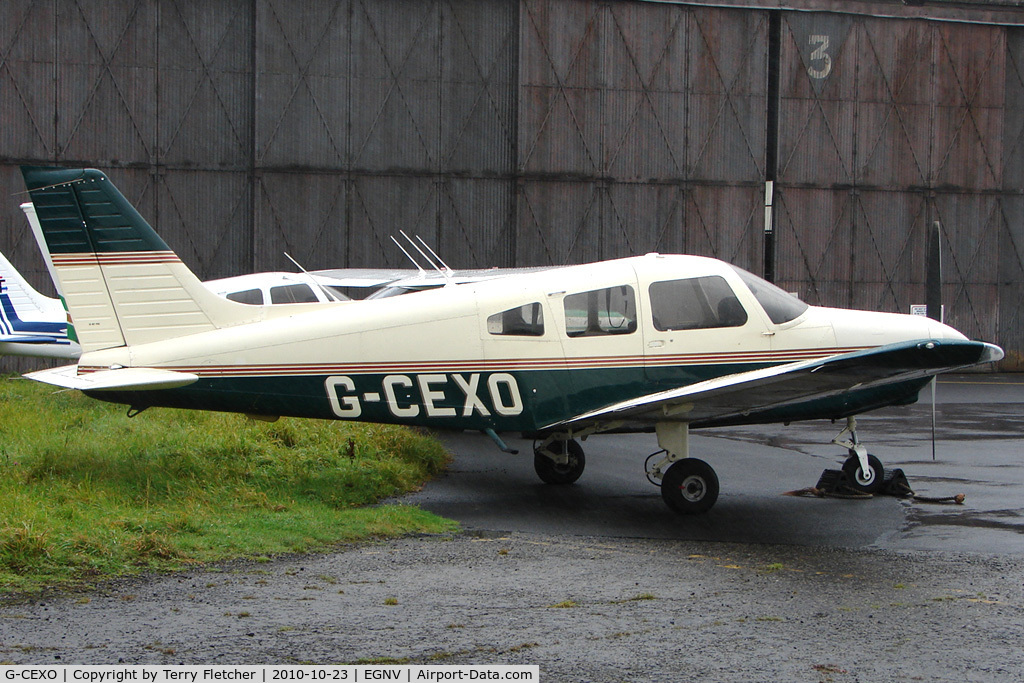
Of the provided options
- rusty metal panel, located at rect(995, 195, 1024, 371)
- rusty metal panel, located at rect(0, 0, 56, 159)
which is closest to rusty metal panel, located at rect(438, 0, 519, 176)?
rusty metal panel, located at rect(0, 0, 56, 159)

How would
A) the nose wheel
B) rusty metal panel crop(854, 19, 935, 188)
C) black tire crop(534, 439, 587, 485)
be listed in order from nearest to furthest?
the nose wheel
black tire crop(534, 439, 587, 485)
rusty metal panel crop(854, 19, 935, 188)

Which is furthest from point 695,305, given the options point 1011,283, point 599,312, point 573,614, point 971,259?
point 1011,283

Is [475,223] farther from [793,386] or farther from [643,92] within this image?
[793,386]

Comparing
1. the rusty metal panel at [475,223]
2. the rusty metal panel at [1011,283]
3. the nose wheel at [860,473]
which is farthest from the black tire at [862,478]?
the rusty metal panel at [1011,283]

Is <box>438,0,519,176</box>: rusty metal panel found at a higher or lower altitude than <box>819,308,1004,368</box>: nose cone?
higher

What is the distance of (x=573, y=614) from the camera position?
253 inches

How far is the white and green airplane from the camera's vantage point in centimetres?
942

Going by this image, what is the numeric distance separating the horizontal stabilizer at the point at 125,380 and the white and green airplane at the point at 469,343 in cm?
3

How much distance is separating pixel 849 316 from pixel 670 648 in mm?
5369

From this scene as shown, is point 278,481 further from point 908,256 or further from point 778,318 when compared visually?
point 908,256

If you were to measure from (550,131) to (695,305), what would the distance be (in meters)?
18.6

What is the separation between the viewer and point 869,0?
29.7 meters

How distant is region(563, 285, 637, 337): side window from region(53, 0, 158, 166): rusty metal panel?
61.2ft

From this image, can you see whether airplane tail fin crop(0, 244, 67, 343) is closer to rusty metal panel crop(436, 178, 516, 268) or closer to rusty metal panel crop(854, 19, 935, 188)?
rusty metal panel crop(436, 178, 516, 268)
